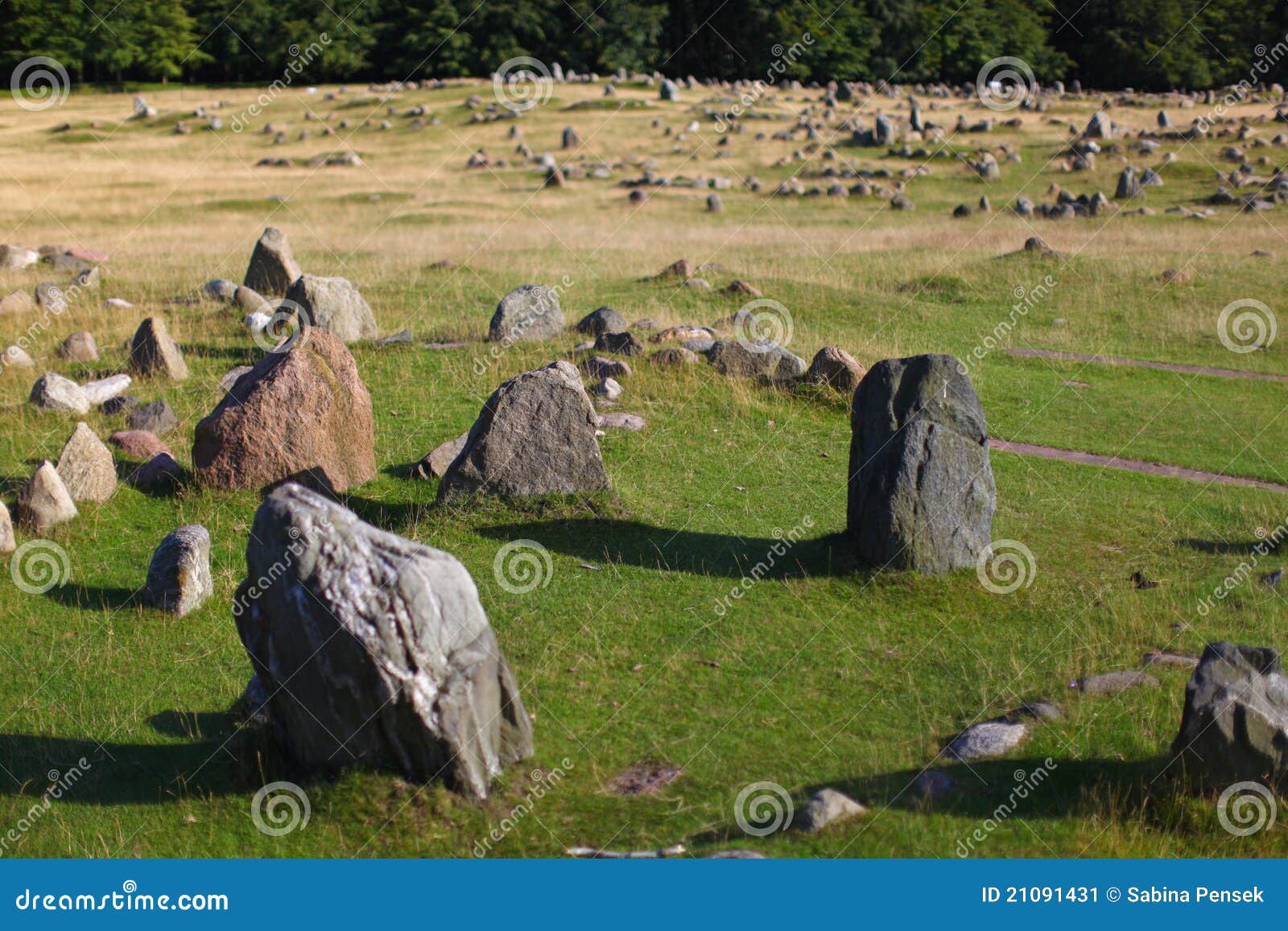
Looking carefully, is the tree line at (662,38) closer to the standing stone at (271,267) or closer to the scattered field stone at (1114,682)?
the standing stone at (271,267)

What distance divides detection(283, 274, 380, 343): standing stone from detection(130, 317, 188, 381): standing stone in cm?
212

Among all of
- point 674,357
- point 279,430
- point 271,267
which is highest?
point 271,267

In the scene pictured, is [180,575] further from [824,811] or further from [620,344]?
[620,344]

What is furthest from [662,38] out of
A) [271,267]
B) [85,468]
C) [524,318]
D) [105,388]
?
[85,468]

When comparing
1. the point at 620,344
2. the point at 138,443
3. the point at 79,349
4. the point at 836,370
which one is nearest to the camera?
the point at 138,443

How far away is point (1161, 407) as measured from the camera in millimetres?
16672

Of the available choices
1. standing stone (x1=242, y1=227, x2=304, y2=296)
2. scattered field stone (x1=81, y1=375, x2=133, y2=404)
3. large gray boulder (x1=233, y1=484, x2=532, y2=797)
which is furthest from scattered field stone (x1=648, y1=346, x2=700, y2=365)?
large gray boulder (x1=233, y1=484, x2=532, y2=797)

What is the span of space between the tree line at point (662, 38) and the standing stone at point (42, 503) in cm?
5357

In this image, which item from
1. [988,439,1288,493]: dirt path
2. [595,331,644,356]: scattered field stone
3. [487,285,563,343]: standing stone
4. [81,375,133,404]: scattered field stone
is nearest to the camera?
[988,439,1288,493]: dirt path

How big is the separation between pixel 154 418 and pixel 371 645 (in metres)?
8.28

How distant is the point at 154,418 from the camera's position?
544 inches

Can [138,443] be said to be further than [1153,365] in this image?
No

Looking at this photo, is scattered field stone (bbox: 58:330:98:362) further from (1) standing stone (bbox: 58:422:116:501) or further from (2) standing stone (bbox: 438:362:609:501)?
(2) standing stone (bbox: 438:362:609:501)

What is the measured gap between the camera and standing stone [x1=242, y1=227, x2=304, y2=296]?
2003 centimetres
